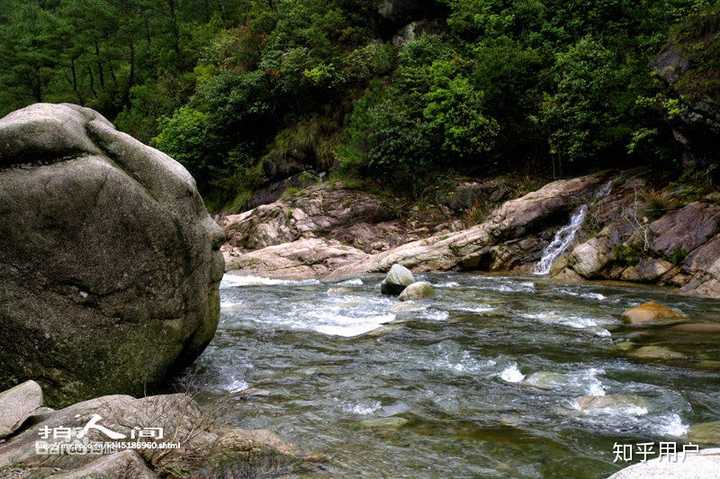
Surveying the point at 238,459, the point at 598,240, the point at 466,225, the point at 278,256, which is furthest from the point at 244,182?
the point at 238,459

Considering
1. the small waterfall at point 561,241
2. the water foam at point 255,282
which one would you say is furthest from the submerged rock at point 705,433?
the water foam at point 255,282

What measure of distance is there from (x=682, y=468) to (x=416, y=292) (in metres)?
10.5

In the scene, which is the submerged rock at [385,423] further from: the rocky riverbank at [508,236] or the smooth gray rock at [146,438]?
the rocky riverbank at [508,236]

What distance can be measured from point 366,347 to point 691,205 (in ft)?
37.8

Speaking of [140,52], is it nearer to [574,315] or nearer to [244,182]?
[244,182]

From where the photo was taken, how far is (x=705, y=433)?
5.25 meters

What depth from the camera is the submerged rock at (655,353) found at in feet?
26.0

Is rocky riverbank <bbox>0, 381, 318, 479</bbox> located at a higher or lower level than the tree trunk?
lower

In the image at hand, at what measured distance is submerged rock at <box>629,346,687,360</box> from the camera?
26.0ft

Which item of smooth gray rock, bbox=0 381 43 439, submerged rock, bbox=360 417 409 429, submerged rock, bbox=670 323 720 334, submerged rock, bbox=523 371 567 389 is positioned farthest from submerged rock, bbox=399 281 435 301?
smooth gray rock, bbox=0 381 43 439

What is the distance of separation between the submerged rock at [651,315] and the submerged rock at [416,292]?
462 centimetres

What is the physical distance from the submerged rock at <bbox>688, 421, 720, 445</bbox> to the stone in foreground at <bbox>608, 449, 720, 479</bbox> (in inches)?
85.4

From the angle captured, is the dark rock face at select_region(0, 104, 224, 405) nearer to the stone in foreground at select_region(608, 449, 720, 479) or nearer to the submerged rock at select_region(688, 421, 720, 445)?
the stone in foreground at select_region(608, 449, 720, 479)
